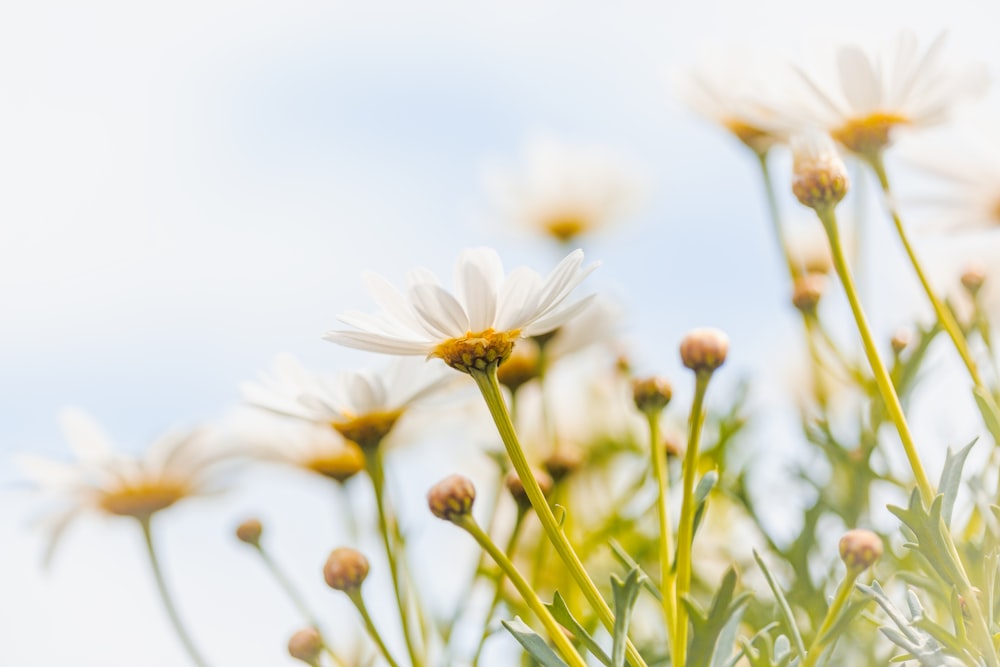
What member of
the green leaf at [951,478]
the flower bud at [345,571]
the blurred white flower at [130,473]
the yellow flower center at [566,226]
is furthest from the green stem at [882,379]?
the yellow flower center at [566,226]

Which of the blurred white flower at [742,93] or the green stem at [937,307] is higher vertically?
the blurred white flower at [742,93]

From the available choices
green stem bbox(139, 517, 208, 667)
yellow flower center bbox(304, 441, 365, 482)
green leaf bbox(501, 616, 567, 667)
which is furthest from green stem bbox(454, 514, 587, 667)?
yellow flower center bbox(304, 441, 365, 482)

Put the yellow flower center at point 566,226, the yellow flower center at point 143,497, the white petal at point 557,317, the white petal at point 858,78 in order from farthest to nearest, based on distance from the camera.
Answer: the yellow flower center at point 566,226
the yellow flower center at point 143,497
the white petal at point 858,78
the white petal at point 557,317

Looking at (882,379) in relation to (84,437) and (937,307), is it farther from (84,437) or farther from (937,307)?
(84,437)

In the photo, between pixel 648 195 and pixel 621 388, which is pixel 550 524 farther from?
pixel 648 195

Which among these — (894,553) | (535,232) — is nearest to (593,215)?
(535,232)

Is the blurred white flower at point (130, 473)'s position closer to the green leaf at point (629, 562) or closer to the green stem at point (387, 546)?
the green stem at point (387, 546)
